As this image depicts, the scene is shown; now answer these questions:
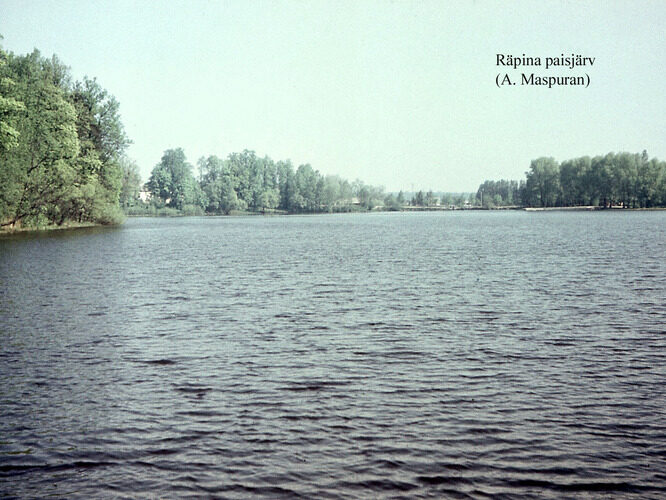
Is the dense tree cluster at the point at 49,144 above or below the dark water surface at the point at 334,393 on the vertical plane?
above

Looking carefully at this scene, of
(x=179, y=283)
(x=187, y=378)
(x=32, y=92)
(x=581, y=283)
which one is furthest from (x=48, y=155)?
(x=187, y=378)

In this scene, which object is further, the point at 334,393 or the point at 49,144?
the point at 49,144

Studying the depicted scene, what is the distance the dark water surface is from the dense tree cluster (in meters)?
42.9

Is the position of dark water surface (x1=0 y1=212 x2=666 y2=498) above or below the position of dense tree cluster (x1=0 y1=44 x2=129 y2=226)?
below

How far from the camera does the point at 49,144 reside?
75.1 meters

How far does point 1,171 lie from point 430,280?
Answer: 5489 cm

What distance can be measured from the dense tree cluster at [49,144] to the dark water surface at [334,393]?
Result: 42.9m

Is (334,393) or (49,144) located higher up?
(49,144)

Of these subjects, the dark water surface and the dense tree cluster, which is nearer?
the dark water surface

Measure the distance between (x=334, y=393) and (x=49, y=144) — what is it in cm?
7190

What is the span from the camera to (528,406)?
12.5m

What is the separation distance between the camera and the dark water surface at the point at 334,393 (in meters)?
9.41

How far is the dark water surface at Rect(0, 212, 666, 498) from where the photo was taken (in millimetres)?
9414

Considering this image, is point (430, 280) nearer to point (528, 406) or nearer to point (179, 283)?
point (179, 283)
